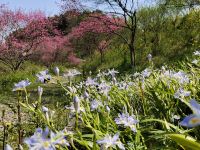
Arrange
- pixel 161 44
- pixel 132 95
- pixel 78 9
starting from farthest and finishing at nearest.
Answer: pixel 161 44 < pixel 78 9 < pixel 132 95

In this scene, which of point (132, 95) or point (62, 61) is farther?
point (62, 61)

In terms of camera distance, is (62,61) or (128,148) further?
(62,61)

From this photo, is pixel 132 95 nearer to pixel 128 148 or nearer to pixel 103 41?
pixel 128 148

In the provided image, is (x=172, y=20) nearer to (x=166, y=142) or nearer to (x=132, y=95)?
(x=132, y=95)

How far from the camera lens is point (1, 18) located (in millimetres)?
20125

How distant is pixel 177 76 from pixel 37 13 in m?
19.6

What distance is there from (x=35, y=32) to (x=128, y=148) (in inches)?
766

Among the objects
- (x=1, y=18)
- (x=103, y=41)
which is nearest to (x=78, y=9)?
(x=1, y=18)

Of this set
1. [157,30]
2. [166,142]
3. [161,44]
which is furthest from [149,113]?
[157,30]

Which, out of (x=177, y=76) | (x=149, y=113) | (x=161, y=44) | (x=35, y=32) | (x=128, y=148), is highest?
(x=35, y=32)

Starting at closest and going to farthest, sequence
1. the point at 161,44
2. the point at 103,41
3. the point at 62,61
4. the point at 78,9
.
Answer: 1. the point at 78,9
2. the point at 161,44
3. the point at 103,41
4. the point at 62,61

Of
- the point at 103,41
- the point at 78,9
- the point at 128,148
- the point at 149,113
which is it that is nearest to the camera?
the point at 128,148

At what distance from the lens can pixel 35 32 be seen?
21.3 meters

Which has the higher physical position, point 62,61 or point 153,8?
point 153,8
